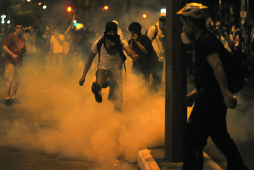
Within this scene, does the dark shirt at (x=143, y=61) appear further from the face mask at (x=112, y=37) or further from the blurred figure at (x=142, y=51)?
the face mask at (x=112, y=37)

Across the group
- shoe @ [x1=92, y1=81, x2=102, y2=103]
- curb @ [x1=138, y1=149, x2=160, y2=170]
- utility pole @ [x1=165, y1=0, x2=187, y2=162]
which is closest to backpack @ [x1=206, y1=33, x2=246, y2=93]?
utility pole @ [x1=165, y1=0, x2=187, y2=162]

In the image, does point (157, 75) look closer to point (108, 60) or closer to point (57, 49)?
point (108, 60)

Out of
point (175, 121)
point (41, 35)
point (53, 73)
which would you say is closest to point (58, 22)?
point (41, 35)

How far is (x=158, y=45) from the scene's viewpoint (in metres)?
8.93

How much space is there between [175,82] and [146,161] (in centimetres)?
85

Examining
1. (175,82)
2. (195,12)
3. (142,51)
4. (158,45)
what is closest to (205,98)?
(195,12)

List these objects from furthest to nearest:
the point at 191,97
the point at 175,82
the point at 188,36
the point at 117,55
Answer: the point at 117,55 → the point at 175,82 → the point at 191,97 → the point at 188,36

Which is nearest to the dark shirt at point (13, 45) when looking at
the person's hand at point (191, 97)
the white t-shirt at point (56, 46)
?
the person's hand at point (191, 97)

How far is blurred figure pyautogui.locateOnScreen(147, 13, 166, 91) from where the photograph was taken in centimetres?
860

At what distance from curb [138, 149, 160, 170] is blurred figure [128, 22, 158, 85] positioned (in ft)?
10.2

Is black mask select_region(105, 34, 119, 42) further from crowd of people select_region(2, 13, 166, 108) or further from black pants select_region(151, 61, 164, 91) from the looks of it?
black pants select_region(151, 61, 164, 91)

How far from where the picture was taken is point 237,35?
47.1ft

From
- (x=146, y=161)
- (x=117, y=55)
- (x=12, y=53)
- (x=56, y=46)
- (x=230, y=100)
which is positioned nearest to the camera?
(x=230, y=100)

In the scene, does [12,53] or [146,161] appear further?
[12,53]
